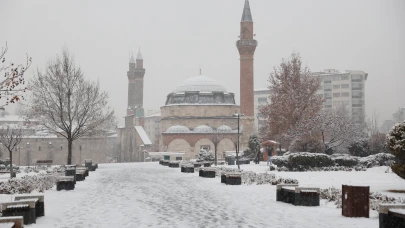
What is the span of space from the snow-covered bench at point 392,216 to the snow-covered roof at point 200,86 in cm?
6848

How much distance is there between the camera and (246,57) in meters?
64.7

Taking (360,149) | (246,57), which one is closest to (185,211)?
(360,149)

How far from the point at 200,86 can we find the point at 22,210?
67999 mm

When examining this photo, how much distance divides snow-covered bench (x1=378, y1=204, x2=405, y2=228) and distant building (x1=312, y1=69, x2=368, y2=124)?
361 feet

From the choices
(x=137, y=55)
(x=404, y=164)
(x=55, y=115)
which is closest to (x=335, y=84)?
(x=137, y=55)

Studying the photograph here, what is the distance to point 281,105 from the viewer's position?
3903 centimetres

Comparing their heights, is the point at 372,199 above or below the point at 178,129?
below

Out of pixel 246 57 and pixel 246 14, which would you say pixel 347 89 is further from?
pixel 246 57

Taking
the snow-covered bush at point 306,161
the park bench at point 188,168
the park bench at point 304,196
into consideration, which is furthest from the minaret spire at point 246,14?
the park bench at point 304,196

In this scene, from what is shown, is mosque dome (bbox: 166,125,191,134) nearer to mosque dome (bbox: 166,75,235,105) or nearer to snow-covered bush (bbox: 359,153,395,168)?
mosque dome (bbox: 166,75,235,105)

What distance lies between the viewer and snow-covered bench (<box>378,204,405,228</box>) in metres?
8.10

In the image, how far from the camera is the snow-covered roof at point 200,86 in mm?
77125

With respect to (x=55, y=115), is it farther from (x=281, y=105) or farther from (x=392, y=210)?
(x=392, y=210)

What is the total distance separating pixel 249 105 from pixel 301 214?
182ft
